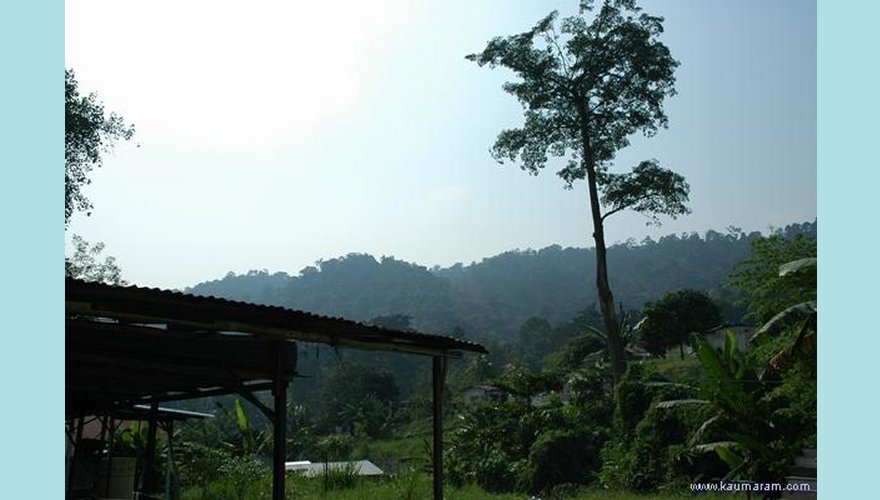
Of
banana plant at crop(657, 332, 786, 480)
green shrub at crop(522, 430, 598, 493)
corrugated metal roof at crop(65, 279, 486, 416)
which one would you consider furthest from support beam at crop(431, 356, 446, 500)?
green shrub at crop(522, 430, 598, 493)

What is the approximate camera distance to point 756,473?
12148 mm

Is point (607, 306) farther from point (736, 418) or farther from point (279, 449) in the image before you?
point (279, 449)

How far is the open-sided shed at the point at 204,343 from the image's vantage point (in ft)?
16.7

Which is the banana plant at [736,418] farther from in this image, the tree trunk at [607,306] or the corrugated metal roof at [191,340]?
the corrugated metal roof at [191,340]

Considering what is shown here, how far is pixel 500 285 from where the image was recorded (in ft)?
254

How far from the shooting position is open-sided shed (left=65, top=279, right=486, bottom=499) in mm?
5082

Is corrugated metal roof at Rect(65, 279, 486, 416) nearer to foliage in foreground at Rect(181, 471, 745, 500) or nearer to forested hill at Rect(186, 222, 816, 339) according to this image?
foliage in foreground at Rect(181, 471, 745, 500)

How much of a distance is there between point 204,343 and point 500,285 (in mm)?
71414

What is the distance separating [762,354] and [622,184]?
286 inches

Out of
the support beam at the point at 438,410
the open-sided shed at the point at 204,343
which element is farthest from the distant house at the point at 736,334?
the open-sided shed at the point at 204,343

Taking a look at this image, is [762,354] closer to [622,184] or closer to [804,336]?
[804,336]

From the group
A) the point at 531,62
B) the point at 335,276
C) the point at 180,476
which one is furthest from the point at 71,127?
the point at 335,276

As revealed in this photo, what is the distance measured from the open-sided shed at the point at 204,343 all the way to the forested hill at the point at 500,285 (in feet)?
168

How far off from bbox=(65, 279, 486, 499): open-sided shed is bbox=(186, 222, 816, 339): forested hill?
51.3 metres
